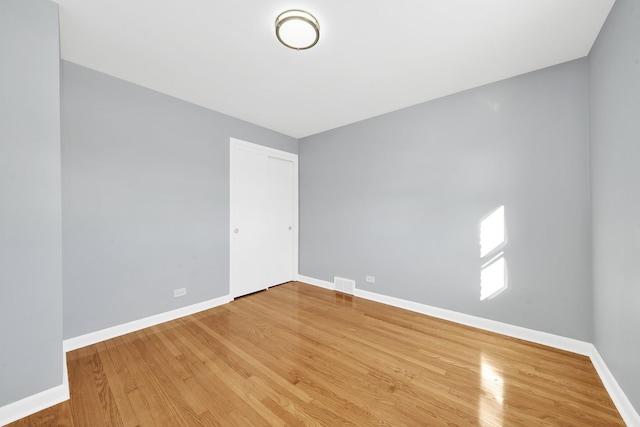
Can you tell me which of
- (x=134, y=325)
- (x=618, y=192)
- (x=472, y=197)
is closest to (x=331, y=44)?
(x=472, y=197)

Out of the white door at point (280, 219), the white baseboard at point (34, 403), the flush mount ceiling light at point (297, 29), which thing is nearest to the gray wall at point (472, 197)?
the white door at point (280, 219)

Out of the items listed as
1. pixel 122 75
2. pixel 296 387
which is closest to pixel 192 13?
pixel 122 75

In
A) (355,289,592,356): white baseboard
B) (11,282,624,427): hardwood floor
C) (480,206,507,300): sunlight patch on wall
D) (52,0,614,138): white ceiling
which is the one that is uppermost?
(52,0,614,138): white ceiling

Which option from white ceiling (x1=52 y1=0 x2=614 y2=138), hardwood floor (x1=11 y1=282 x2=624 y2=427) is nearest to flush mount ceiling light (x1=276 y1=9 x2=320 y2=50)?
white ceiling (x1=52 y1=0 x2=614 y2=138)

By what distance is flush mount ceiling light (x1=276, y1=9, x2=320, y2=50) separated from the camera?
1678 millimetres

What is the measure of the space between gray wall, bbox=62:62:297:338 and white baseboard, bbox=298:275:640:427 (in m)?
2.49

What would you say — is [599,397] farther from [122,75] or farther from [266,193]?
[122,75]

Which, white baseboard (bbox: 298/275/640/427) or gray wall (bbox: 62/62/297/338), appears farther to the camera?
gray wall (bbox: 62/62/297/338)

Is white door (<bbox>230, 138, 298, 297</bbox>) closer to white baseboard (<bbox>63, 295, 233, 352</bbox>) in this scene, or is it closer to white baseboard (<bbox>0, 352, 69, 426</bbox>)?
white baseboard (<bbox>63, 295, 233, 352</bbox>)

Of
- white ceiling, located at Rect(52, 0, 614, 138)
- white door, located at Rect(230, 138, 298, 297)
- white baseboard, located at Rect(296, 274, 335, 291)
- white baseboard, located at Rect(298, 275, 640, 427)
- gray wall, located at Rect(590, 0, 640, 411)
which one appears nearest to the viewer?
gray wall, located at Rect(590, 0, 640, 411)

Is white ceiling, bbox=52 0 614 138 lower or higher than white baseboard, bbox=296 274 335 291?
higher

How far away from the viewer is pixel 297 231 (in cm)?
448

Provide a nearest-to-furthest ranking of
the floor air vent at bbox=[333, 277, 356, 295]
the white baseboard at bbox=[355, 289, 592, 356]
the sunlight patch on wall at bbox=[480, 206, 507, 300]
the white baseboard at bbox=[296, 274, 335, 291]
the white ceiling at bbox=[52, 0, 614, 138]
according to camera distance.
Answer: the white ceiling at bbox=[52, 0, 614, 138], the white baseboard at bbox=[355, 289, 592, 356], the sunlight patch on wall at bbox=[480, 206, 507, 300], the floor air vent at bbox=[333, 277, 356, 295], the white baseboard at bbox=[296, 274, 335, 291]

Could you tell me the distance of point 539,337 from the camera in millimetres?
2285
